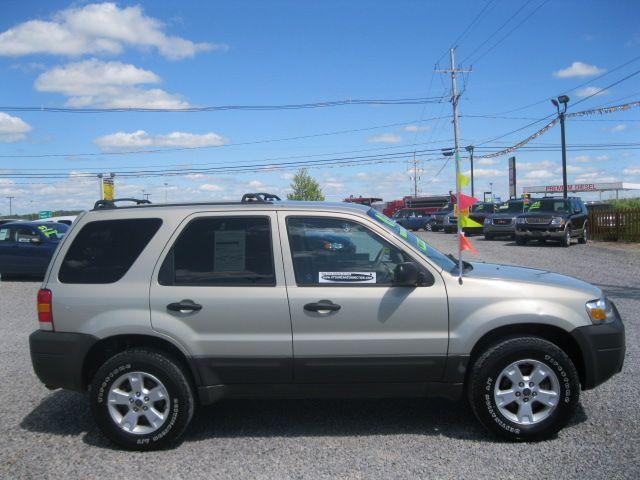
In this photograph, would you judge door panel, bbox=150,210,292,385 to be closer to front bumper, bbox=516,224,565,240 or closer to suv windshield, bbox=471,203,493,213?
front bumper, bbox=516,224,565,240

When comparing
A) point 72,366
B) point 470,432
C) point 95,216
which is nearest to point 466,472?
point 470,432

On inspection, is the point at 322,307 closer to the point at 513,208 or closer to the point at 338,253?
the point at 338,253

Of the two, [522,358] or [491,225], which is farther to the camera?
[491,225]

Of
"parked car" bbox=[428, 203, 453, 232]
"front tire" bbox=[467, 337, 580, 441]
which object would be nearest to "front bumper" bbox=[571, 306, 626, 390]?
"front tire" bbox=[467, 337, 580, 441]

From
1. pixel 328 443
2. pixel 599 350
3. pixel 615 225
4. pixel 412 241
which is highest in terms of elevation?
pixel 412 241

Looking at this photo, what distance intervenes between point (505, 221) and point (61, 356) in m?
25.1

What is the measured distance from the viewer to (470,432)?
449 cm

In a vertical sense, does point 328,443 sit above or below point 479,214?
below

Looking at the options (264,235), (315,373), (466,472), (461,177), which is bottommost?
(466,472)

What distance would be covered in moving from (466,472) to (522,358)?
0.91 metres

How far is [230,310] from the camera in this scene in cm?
424

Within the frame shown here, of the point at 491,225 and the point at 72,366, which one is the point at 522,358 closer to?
the point at 72,366

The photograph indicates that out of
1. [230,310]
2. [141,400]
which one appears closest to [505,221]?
[230,310]

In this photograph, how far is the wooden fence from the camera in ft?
76.7
